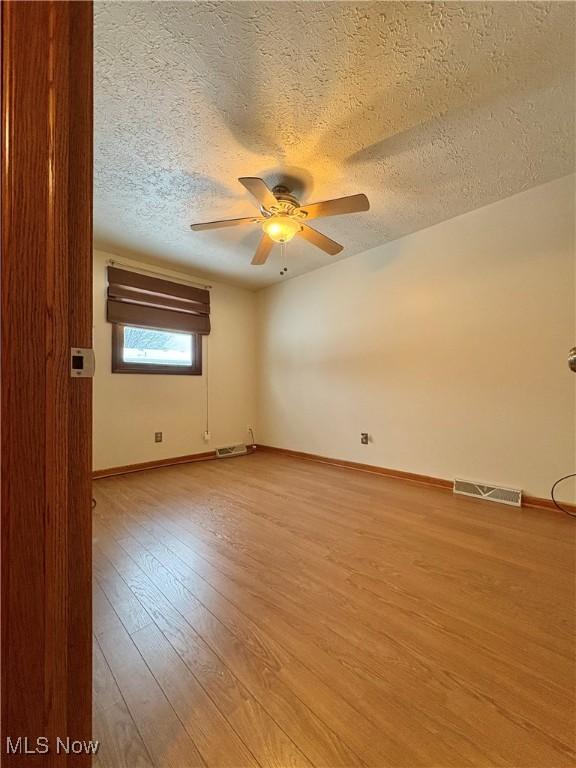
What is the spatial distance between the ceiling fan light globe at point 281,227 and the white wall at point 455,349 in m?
1.40

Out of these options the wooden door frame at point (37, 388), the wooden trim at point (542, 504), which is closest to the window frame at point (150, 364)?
the wooden door frame at point (37, 388)

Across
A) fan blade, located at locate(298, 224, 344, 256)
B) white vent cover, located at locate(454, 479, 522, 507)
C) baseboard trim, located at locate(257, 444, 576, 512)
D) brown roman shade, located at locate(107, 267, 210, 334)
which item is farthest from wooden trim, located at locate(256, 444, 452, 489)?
fan blade, located at locate(298, 224, 344, 256)

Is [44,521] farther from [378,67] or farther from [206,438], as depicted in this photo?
[206,438]

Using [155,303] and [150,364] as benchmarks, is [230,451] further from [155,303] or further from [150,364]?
[155,303]

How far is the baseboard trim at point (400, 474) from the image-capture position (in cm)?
213

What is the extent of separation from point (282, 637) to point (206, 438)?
9.93 ft

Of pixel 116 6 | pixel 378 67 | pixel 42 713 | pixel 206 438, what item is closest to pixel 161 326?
pixel 206 438

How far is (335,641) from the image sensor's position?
100 centimetres

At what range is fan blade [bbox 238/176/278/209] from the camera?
5.24ft

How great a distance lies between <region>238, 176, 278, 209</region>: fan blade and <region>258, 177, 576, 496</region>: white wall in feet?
5.41

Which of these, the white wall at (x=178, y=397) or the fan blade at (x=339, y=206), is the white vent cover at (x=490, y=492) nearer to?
the fan blade at (x=339, y=206)

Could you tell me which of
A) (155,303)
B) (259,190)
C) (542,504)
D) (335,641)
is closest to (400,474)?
(542,504)

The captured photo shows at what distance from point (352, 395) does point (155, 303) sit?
2.52m

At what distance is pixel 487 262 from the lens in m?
2.40
